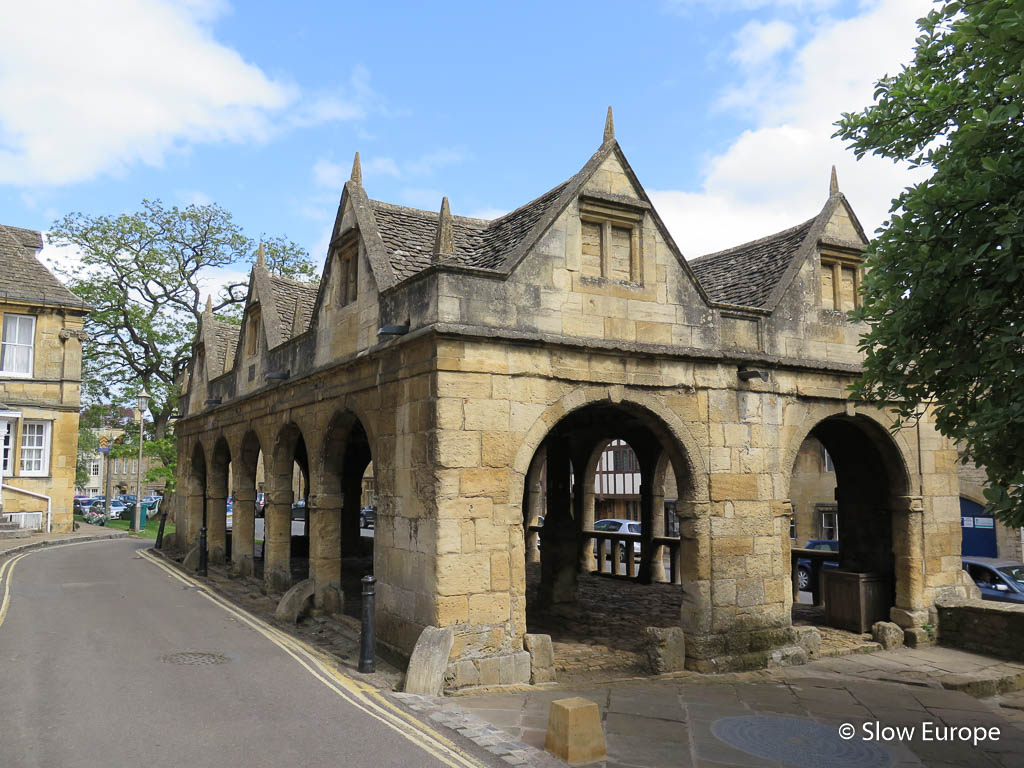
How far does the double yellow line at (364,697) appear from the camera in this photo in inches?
265

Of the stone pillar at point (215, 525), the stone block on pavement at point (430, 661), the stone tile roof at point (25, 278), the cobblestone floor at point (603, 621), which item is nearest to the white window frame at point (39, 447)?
the stone tile roof at point (25, 278)

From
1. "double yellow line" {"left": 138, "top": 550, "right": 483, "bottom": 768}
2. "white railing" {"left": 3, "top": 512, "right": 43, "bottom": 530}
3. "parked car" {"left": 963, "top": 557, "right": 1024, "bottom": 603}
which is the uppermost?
"white railing" {"left": 3, "top": 512, "right": 43, "bottom": 530}

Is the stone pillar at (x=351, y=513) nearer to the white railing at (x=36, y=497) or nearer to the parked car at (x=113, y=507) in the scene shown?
the white railing at (x=36, y=497)

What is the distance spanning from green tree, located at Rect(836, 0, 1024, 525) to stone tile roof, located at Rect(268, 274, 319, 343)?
39.4 ft

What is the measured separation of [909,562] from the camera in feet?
41.7

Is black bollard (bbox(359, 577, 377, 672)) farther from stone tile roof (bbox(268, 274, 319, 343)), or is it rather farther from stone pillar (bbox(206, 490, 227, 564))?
stone pillar (bbox(206, 490, 227, 564))

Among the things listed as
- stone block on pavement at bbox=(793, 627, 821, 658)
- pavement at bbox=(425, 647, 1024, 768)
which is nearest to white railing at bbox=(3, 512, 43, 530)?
pavement at bbox=(425, 647, 1024, 768)

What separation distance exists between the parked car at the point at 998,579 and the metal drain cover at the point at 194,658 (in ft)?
43.9

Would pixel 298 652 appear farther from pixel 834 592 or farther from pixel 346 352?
pixel 834 592

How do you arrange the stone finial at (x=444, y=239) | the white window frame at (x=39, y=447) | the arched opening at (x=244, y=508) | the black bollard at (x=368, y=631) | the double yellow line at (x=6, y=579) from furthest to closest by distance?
1. the white window frame at (x=39, y=447)
2. the arched opening at (x=244, y=508)
3. the double yellow line at (x=6, y=579)
4. the stone finial at (x=444, y=239)
5. the black bollard at (x=368, y=631)

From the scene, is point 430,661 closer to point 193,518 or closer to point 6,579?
point 6,579

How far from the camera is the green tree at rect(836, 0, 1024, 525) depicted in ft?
19.9

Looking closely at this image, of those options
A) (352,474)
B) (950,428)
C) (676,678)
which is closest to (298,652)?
(676,678)

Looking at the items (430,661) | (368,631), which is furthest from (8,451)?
(430,661)
